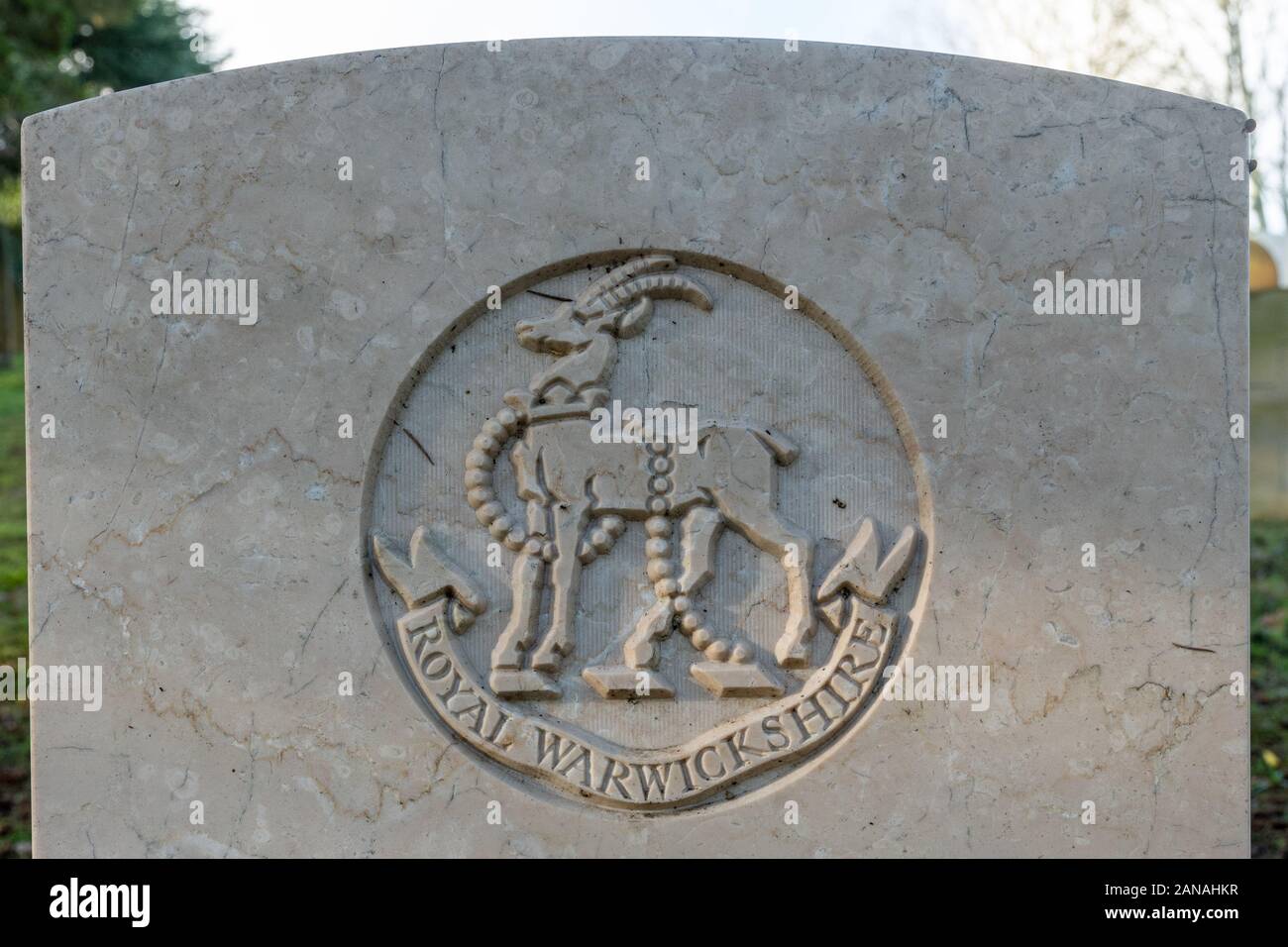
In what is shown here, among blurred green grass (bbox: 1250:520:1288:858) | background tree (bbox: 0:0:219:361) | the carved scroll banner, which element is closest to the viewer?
the carved scroll banner

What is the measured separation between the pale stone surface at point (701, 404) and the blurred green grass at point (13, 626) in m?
1.73

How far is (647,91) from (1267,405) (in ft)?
19.0

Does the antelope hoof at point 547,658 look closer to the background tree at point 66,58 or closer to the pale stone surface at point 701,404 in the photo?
the pale stone surface at point 701,404

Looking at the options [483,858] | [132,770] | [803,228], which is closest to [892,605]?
[803,228]

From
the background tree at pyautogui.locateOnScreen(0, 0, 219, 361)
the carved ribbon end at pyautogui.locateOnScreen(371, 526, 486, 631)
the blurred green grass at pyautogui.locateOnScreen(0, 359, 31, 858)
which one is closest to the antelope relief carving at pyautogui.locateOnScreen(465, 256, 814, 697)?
the carved ribbon end at pyautogui.locateOnScreen(371, 526, 486, 631)

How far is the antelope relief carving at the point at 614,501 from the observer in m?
2.86

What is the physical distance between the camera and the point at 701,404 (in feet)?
9.60

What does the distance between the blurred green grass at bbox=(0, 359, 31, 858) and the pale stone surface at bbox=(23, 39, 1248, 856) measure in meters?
1.73

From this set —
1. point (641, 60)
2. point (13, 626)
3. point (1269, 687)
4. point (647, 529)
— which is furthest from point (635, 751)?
point (13, 626)

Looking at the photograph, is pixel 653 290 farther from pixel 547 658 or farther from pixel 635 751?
pixel 635 751

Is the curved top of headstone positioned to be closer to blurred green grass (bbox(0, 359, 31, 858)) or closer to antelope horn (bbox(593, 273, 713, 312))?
antelope horn (bbox(593, 273, 713, 312))

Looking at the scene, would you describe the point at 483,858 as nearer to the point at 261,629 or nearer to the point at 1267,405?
the point at 261,629

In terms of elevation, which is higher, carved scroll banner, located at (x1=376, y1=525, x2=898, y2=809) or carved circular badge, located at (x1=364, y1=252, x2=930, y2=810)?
carved circular badge, located at (x1=364, y1=252, x2=930, y2=810)

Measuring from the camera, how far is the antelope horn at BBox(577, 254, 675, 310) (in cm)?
289
